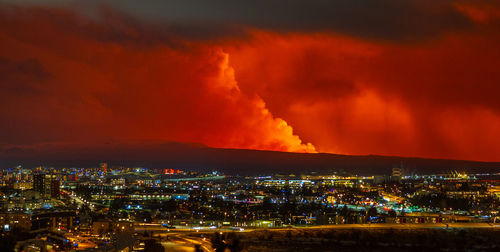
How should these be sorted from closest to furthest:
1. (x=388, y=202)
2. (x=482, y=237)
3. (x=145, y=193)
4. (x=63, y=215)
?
1. (x=482, y=237)
2. (x=63, y=215)
3. (x=388, y=202)
4. (x=145, y=193)

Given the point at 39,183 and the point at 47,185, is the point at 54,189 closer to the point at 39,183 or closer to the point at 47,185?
the point at 47,185

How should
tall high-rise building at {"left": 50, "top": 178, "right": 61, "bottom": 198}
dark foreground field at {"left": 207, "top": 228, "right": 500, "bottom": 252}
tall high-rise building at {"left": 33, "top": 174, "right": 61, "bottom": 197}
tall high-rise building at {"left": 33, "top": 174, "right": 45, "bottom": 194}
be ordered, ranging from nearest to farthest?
dark foreground field at {"left": 207, "top": 228, "right": 500, "bottom": 252}
tall high-rise building at {"left": 50, "top": 178, "right": 61, "bottom": 198}
tall high-rise building at {"left": 33, "top": 174, "right": 61, "bottom": 197}
tall high-rise building at {"left": 33, "top": 174, "right": 45, "bottom": 194}

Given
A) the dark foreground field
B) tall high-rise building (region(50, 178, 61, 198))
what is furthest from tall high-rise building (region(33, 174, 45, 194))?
the dark foreground field

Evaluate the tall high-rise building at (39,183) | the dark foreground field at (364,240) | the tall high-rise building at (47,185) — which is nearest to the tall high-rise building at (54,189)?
the tall high-rise building at (47,185)

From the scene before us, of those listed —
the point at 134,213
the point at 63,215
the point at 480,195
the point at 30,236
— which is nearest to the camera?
the point at 30,236

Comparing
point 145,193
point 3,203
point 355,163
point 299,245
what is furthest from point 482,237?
point 355,163

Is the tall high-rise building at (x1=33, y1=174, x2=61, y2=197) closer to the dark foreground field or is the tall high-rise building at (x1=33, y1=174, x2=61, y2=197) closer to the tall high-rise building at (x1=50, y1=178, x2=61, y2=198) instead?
the tall high-rise building at (x1=50, y1=178, x2=61, y2=198)

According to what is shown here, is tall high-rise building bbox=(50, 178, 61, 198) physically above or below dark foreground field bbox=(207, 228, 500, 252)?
above

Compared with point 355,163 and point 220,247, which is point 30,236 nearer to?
point 220,247

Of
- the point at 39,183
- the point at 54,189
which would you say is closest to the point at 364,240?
the point at 54,189
